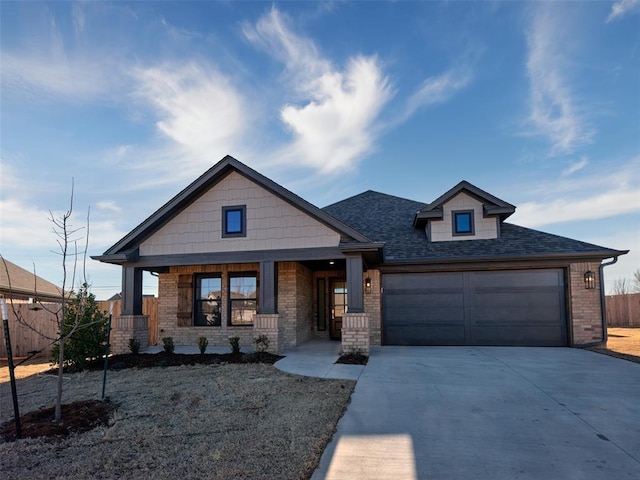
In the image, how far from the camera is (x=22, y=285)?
18.3 meters

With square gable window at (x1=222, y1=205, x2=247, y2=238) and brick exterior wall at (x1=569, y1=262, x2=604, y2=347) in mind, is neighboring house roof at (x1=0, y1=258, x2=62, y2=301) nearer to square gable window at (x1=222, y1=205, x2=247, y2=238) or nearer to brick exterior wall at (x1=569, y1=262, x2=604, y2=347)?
square gable window at (x1=222, y1=205, x2=247, y2=238)

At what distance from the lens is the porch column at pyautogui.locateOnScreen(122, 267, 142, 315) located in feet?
38.1

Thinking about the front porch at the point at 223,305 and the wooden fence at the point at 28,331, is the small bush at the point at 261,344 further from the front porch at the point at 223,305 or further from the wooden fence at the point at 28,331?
the wooden fence at the point at 28,331

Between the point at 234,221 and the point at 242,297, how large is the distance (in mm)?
2640

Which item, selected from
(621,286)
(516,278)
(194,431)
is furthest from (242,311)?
(621,286)

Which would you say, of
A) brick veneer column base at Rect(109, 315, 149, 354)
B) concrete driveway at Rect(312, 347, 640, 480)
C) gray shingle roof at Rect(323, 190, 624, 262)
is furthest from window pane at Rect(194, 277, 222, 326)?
concrete driveway at Rect(312, 347, 640, 480)

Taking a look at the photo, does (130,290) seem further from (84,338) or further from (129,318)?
(84,338)

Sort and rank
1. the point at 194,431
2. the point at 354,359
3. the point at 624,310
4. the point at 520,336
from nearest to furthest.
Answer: the point at 194,431
the point at 354,359
the point at 520,336
the point at 624,310

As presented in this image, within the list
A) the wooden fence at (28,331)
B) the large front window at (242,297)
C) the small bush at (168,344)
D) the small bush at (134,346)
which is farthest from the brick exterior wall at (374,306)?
the wooden fence at (28,331)

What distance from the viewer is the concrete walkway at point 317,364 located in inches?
315

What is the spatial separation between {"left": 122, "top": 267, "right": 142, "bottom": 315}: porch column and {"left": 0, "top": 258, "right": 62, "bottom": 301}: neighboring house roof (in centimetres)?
607

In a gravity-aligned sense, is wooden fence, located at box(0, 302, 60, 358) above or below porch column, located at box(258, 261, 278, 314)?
below

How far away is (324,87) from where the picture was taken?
11992 mm

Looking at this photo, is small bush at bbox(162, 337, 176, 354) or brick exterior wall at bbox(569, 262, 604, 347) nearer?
small bush at bbox(162, 337, 176, 354)
